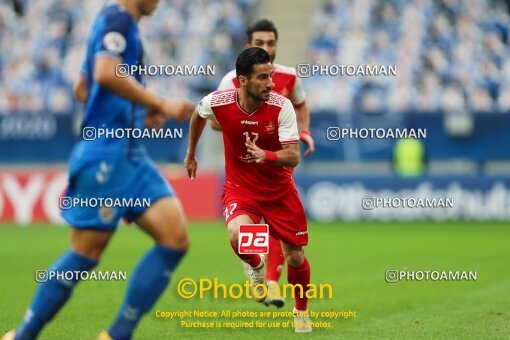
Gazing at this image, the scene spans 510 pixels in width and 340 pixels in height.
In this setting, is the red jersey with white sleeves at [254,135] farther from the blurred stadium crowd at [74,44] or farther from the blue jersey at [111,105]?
the blurred stadium crowd at [74,44]

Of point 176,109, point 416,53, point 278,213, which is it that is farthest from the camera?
point 416,53

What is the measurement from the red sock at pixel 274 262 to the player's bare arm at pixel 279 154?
1.83m

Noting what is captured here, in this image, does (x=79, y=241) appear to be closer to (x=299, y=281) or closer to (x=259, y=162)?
(x=259, y=162)

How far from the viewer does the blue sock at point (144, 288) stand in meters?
6.84

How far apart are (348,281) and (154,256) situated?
19.4 feet

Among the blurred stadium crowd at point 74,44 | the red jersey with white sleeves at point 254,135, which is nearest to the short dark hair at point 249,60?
the red jersey with white sleeves at point 254,135

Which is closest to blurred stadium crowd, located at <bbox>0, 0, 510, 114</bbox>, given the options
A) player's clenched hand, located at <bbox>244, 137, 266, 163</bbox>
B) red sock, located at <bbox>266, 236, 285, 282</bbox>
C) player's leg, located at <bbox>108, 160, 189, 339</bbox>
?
red sock, located at <bbox>266, 236, 285, 282</bbox>

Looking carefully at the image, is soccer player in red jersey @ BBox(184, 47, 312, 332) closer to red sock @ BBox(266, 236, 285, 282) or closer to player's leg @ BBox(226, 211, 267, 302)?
player's leg @ BBox(226, 211, 267, 302)

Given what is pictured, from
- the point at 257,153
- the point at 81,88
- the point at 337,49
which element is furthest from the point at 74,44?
the point at 81,88

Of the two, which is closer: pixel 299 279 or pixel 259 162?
pixel 259 162

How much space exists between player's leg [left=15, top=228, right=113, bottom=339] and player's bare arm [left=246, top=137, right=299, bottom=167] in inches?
72.1

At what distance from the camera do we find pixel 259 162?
844 centimetres

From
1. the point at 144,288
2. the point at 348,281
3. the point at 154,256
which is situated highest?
the point at 154,256

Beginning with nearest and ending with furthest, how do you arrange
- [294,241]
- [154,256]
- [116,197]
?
[116,197]
[154,256]
[294,241]
